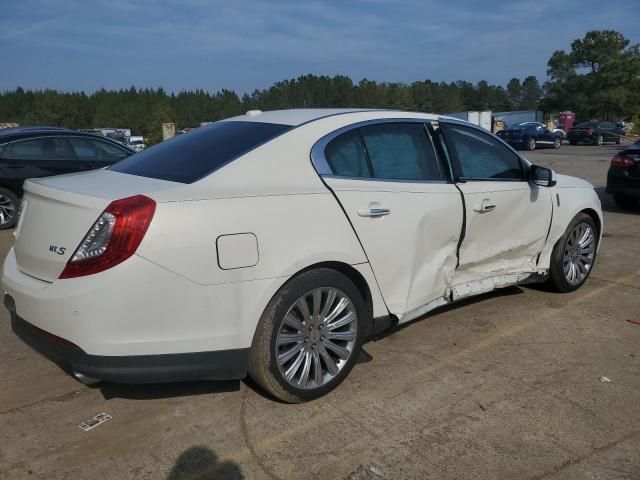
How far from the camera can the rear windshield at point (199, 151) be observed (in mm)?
3160

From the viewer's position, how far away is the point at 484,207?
13.6ft

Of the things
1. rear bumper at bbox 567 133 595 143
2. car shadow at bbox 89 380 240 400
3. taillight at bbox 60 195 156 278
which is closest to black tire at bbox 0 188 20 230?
car shadow at bbox 89 380 240 400

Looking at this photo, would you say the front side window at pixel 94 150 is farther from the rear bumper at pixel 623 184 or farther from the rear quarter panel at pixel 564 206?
the rear bumper at pixel 623 184

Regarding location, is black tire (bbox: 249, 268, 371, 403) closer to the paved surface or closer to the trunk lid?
the paved surface

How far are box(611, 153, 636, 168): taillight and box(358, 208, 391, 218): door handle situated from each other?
7246 mm

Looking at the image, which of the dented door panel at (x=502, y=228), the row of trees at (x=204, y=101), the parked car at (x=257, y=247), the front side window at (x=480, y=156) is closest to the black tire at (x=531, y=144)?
the dented door panel at (x=502, y=228)

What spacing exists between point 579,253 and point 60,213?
4.25m

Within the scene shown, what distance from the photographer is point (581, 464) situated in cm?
274

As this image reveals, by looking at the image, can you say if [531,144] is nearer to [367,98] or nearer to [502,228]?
[502,228]

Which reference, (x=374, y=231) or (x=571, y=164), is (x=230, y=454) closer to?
(x=374, y=231)

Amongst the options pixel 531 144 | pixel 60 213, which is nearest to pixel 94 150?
pixel 60 213

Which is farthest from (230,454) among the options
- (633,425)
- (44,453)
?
(633,425)

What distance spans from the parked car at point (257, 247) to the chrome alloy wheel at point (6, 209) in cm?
611

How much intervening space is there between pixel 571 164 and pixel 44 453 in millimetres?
19872
